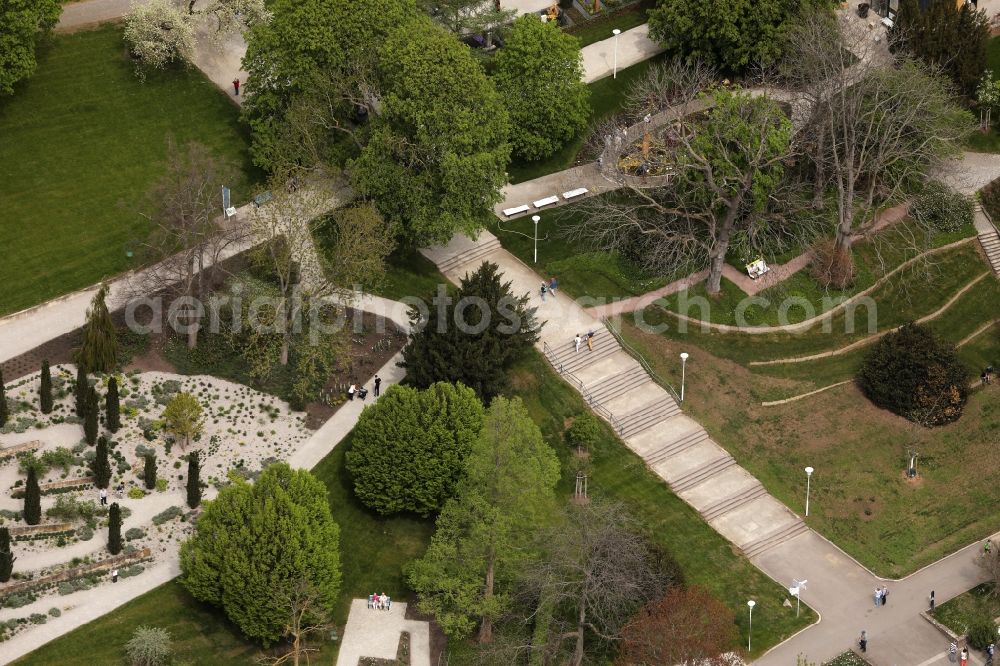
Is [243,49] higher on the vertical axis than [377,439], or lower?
higher

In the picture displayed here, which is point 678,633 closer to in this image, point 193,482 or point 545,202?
→ point 193,482

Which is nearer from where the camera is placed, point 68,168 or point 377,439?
point 377,439

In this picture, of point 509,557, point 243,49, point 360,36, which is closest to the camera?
point 509,557

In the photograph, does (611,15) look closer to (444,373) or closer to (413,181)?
(413,181)

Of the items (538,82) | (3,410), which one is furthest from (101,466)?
(538,82)

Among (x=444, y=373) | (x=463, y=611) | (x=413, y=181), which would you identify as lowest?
(x=463, y=611)

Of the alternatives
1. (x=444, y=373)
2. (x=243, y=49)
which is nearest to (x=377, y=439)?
(x=444, y=373)
